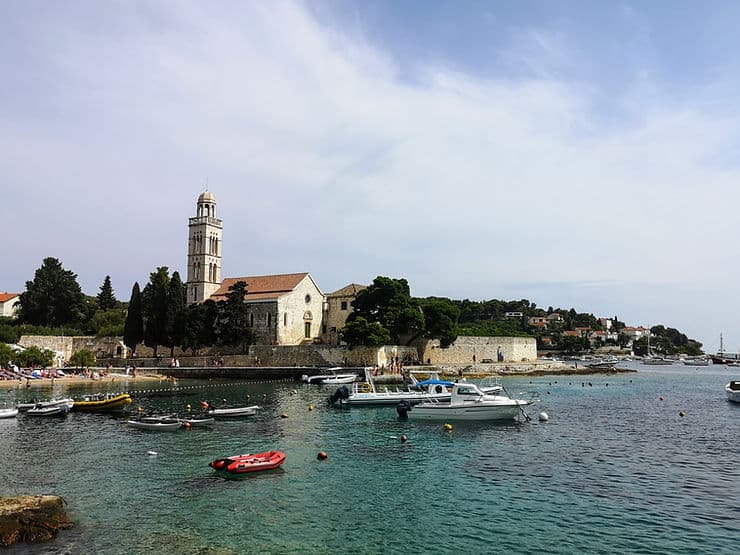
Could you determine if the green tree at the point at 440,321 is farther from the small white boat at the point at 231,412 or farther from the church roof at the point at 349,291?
the small white boat at the point at 231,412

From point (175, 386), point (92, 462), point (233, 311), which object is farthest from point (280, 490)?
point (233, 311)

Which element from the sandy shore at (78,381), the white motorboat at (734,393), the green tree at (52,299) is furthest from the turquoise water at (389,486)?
the green tree at (52,299)

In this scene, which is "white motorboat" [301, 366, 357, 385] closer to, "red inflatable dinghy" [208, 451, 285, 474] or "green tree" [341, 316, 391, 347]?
"green tree" [341, 316, 391, 347]

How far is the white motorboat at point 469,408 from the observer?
28672 millimetres

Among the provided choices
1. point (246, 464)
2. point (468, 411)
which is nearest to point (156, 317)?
point (468, 411)

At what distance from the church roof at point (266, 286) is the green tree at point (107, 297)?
25.9 m

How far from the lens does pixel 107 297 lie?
296 ft

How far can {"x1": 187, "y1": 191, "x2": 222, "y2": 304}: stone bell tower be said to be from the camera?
74375mm

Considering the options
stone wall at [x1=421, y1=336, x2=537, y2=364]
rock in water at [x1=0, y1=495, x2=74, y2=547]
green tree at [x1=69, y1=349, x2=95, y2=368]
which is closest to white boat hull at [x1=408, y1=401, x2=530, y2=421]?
rock in water at [x1=0, y1=495, x2=74, y2=547]

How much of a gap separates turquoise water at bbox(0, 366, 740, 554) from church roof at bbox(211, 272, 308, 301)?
4045cm

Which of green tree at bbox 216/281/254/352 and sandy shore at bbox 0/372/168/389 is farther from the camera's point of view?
green tree at bbox 216/281/254/352

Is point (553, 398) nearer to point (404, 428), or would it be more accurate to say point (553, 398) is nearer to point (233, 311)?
point (404, 428)

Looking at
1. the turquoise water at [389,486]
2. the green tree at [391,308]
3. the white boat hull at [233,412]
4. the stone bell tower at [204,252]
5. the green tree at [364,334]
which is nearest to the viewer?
the turquoise water at [389,486]

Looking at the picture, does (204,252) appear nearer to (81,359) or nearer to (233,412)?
(81,359)
